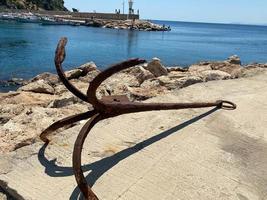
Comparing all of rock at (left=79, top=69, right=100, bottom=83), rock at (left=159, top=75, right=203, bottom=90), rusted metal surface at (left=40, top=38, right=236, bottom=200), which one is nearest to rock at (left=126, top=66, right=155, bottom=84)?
rock at (left=159, top=75, right=203, bottom=90)

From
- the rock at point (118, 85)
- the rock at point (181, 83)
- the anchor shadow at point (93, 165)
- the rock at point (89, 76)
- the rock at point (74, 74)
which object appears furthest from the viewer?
the rock at point (74, 74)

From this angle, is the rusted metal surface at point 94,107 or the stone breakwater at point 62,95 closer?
the rusted metal surface at point 94,107

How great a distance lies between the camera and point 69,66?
18938 mm

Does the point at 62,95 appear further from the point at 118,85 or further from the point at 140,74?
the point at 140,74

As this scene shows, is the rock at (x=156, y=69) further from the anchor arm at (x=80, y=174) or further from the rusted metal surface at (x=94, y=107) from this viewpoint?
the anchor arm at (x=80, y=174)

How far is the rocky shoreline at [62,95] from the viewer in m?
3.81

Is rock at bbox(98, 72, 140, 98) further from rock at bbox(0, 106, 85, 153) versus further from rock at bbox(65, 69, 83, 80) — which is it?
rock at bbox(65, 69, 83, 80)

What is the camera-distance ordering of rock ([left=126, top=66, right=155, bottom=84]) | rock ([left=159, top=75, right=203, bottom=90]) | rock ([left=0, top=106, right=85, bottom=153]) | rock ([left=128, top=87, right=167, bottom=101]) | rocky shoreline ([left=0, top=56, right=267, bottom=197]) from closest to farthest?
rock ([left=0, top=106, right=85, bottom=153]) < rocky shoreline ([left=0, top=56, right=267, bottom=197]) < rock ([left=128, top=87, right=167, bottom=101]) < rock ([left=159, top=75, right=203, bottom=90]) < rock ([left=126, top=66, right=155, bottom=84])

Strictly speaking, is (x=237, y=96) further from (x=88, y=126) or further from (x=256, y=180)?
(x=88, y=126)

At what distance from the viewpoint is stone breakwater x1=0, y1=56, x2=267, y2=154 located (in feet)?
12.5

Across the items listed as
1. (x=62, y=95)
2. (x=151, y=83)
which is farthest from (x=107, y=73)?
(x=62, y=95)

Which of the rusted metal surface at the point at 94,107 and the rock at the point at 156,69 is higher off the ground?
the rusted metal surface at the point at 94,107

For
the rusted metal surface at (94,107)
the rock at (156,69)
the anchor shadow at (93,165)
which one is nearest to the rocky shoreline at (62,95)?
the rock at (156,69)

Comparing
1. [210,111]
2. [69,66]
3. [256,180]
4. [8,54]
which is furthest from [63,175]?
[8,54]
